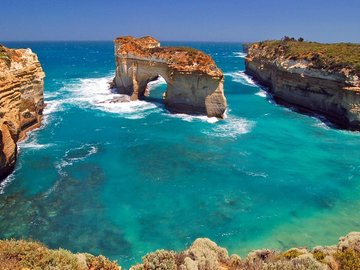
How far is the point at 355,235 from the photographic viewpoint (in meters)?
13.8

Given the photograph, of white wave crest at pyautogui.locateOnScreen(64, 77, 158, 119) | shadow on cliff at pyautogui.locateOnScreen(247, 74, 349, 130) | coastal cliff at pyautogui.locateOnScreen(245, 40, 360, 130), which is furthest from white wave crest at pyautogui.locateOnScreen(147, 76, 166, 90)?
coastal cliff at pyautogui.locateOnScreen(245, 40, 360, 130)

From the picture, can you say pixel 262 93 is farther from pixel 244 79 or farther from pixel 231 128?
pixel 231 128

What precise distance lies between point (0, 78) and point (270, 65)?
46576mm

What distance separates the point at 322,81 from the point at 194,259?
127 ft

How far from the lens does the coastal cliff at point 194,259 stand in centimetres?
1009

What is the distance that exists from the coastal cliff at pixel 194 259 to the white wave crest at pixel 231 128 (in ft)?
78.5

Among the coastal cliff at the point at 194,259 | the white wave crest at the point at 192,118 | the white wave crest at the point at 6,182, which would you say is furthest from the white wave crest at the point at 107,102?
the coastal cliff at the point at 194,259

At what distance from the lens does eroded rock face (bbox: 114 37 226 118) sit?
4131 centimetres

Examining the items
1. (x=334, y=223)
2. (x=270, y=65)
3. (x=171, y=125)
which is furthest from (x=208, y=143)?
(x=270, y=65)

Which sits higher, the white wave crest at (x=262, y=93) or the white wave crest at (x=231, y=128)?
the white wave crest at (x=262, y=93)

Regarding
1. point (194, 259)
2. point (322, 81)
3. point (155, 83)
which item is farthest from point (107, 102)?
point (194, 259)

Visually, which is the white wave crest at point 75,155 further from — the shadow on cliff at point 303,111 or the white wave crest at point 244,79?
the white wave crest at point 244,79

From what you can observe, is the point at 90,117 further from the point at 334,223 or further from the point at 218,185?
the point at 334,223

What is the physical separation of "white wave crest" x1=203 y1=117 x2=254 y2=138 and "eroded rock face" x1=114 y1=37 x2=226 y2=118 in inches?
79.3
